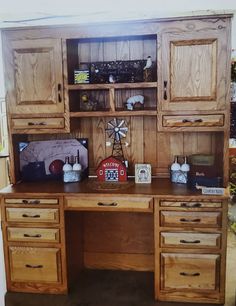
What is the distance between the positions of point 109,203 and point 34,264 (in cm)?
76

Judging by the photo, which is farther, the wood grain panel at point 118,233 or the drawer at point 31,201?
the wood grain panel at point 118,233

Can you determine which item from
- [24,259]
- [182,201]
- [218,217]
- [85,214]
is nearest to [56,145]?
[85,214]

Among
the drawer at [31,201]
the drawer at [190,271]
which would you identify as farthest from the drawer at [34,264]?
the drawer at [190,271]

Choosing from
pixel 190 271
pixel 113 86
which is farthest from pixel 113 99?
pixel 190 271

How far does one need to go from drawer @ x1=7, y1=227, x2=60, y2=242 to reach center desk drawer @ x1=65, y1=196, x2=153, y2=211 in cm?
25

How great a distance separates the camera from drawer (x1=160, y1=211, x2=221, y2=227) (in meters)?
2.55

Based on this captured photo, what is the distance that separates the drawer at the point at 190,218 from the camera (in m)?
2.55

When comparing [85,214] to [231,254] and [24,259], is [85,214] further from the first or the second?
[231,254]

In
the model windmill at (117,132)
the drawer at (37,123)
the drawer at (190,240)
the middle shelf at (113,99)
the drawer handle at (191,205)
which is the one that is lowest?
the drawer at (190,240)

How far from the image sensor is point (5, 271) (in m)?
2.85

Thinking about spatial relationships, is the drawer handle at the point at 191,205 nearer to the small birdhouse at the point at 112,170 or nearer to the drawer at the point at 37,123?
the small birdhouse at the point at 112,170

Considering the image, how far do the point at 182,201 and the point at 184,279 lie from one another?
22.8 inches

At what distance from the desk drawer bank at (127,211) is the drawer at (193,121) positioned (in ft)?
1.54

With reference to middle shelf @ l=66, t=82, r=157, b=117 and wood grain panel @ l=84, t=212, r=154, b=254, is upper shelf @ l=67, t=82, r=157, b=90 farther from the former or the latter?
wood grain panel @ l=84, t=212, r=154, b=254
